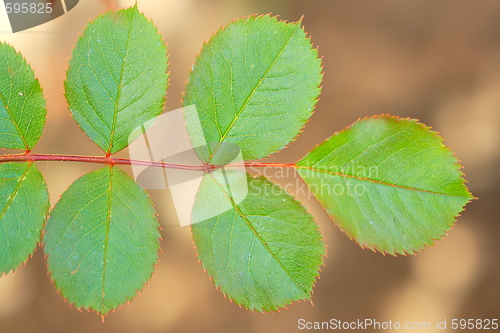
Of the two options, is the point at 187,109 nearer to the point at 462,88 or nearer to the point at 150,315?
the point at 150,315

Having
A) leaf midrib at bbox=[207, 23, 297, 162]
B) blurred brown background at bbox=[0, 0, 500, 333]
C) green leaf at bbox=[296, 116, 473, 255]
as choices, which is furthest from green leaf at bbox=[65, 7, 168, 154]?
blurred brown background at bbox=[0, 0, 500, 333]

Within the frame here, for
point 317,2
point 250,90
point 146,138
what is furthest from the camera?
point 317,2

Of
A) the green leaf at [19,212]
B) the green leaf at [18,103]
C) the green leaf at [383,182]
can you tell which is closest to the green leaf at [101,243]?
the green leaf at [19,212]

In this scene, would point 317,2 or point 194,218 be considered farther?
point 317,2

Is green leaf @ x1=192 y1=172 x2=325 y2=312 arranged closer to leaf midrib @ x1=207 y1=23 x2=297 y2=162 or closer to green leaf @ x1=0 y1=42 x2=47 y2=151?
leaf midrib @ x1=207 y1=23 x2=297 y2=162

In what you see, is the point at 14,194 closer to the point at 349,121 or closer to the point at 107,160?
the point at 107,160

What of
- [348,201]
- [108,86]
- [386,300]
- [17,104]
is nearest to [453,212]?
[348,201]

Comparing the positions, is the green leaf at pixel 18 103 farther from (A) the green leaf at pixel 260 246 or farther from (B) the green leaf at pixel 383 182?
(B) the green leaf at pixel 383 182
